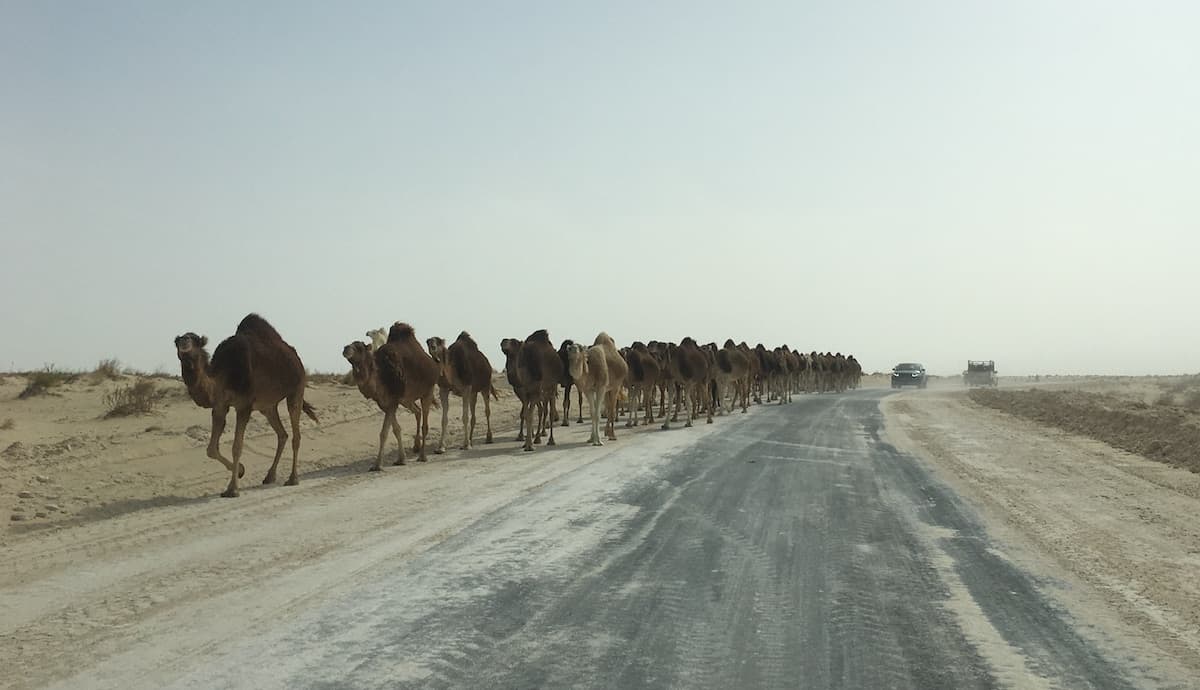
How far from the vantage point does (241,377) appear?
43.8ft

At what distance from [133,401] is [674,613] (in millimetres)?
23385

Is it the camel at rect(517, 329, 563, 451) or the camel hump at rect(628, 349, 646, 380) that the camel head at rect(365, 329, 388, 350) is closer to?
the camel at rect(517, 329, 563, 451)

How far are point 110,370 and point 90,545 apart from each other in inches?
1254

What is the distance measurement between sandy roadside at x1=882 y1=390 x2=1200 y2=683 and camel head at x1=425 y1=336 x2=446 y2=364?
10561 millimetres

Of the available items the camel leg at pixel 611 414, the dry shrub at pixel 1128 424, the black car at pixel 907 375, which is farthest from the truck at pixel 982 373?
the camel leg at pixel 611 414

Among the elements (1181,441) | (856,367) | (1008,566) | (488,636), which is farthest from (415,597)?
(856,367)

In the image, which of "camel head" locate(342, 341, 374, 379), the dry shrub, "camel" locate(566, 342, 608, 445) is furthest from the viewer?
"camel" locate(566, 342, 608, 445)

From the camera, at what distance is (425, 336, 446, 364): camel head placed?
64.2 ft

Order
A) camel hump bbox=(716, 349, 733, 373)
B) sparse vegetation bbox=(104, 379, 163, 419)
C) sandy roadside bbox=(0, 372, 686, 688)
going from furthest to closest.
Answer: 1. camel hump bbox=(716, 349, 733, 373)
2. sparse vegetation bbox=(104, 379, 163, 419)
3. sandy roadside bbox=(0, 372, 686, 688)

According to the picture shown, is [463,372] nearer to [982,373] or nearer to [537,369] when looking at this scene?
[537,369]

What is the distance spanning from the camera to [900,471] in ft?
49.5

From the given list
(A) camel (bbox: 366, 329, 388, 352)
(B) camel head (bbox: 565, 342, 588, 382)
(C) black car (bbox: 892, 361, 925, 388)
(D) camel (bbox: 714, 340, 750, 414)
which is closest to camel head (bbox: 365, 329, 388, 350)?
(A) camel (bbox: 366, 329, 388, 352)

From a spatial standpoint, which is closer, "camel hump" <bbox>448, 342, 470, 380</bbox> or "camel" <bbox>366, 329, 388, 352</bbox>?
"camel" <bbox>366, 329, 388, 352</bbox>

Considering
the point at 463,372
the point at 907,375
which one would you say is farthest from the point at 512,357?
the point at 907,375
